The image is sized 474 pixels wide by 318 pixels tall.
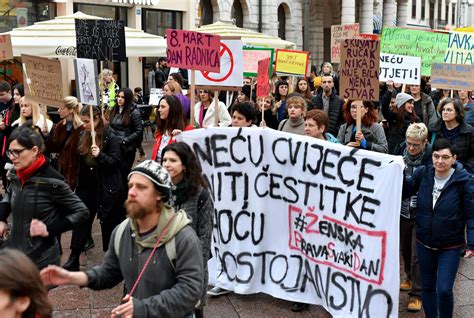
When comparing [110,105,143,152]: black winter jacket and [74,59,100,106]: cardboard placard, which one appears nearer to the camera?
[74,59,100,106]: cardboard placard

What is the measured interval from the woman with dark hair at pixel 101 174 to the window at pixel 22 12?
14.0 m

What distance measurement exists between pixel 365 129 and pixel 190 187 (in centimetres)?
335

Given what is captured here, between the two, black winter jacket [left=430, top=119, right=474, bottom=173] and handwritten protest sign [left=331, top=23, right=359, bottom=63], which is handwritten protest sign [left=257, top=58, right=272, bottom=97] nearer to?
black winter jacket [left=430, top=119, right=474, bottom=173]

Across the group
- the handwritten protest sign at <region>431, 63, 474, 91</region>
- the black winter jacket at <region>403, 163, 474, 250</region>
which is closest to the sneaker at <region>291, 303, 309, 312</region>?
the black winter jacket at <region>403, 163, 474, 250</region>

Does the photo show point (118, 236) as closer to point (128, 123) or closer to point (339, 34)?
point (128, 123)

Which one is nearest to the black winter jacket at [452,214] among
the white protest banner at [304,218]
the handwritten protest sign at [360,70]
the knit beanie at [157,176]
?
the white protest banner at [304,218]

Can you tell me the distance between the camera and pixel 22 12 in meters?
20.0

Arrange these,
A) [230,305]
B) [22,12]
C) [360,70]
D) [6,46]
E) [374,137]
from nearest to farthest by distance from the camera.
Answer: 1. [230,305]
2. [360,70]
3. [374,137]
4. [6,46]
5. [22,12]

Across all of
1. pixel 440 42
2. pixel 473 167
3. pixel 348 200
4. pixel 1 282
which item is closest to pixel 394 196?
pixel 348 200

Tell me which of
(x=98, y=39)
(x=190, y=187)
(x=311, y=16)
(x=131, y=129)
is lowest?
(x=131, y=129)

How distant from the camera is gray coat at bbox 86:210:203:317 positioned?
2873 millimetres

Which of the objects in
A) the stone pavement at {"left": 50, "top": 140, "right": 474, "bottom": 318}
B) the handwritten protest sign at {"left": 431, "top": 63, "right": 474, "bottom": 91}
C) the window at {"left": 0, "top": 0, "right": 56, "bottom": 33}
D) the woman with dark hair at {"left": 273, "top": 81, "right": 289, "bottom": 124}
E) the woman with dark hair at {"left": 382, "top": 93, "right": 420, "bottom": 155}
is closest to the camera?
the stone pavement at {"left": 50, "top": 140, "right": 474, "bottom": 318}

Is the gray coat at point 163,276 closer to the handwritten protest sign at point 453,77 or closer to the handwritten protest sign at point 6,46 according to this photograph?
the handwritten protest sign at point 453,77

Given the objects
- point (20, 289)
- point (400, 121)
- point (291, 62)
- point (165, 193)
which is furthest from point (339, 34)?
point (20, 289)
